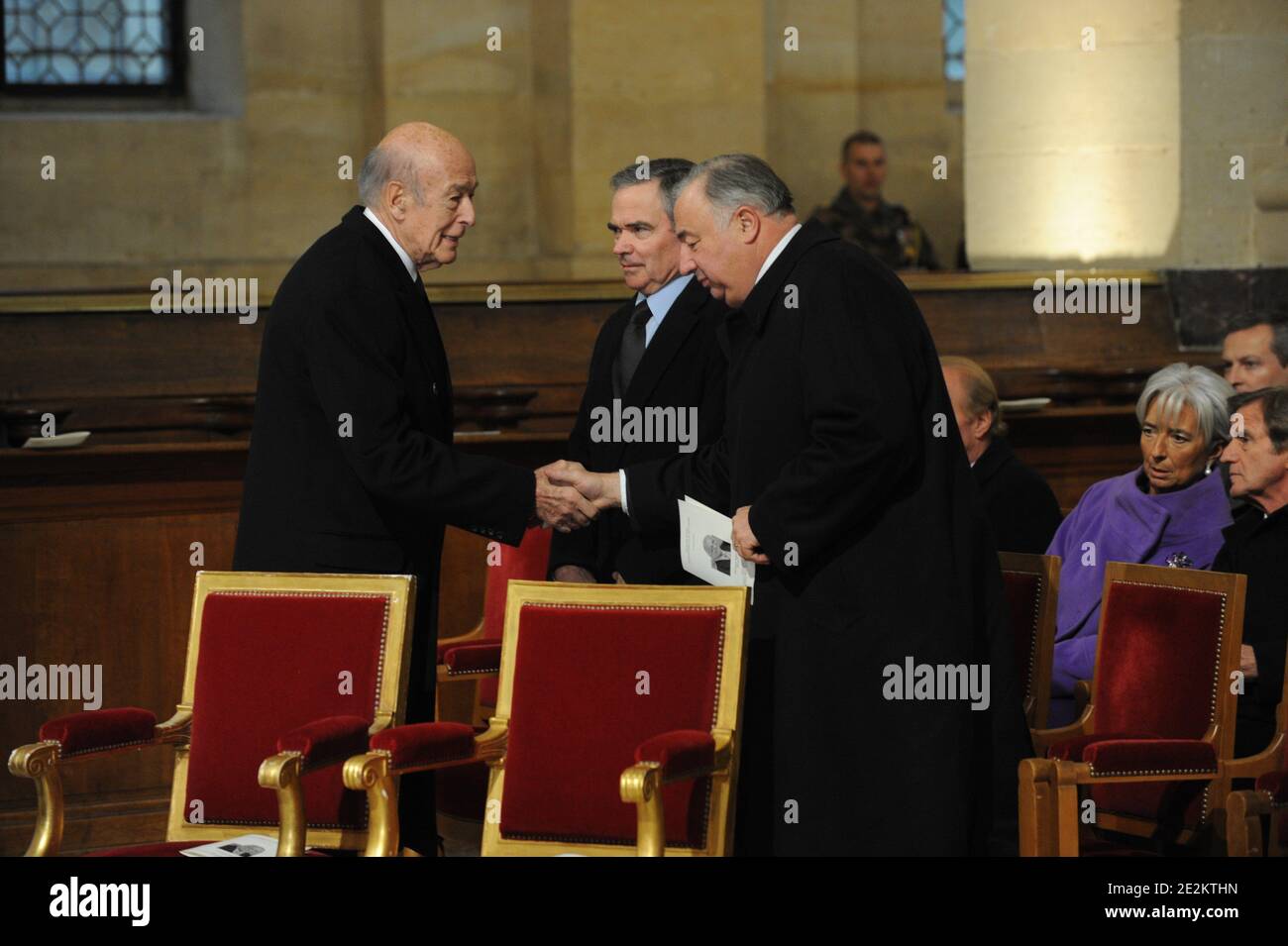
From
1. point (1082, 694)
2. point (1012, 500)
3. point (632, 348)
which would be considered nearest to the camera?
point (632, 348)

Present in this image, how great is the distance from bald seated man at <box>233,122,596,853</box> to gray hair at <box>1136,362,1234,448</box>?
6.14 feet

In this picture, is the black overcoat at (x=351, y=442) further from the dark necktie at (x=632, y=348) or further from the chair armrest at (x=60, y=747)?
the dark necktie at (x=632, y=348)

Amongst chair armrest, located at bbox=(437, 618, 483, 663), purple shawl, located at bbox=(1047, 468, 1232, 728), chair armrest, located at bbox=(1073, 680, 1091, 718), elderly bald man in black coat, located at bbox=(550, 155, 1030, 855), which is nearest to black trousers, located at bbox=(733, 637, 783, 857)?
elderly bald man in black coat, located at bbox=(550, 155, 1030, 855)

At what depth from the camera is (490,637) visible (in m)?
5.21

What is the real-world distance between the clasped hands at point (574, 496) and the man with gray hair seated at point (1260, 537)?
1.37m

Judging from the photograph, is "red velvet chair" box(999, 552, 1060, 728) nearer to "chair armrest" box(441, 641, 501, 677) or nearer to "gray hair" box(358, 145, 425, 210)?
"chair armrest" box(441, 641, 501, 677)

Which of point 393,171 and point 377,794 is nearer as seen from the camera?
point 377,794

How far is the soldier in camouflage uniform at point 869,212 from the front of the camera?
9.79m

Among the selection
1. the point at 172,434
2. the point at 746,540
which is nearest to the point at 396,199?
the point at 746,540

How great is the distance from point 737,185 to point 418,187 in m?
0.86

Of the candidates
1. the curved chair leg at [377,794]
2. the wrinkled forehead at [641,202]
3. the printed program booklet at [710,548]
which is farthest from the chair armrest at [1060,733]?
the curved chair leg at [377,794]

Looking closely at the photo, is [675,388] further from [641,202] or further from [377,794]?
[377,794]
